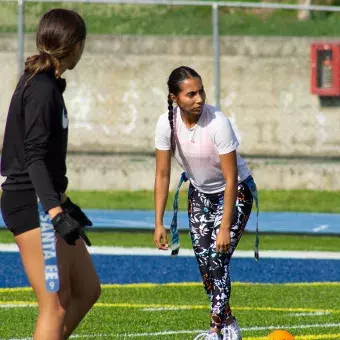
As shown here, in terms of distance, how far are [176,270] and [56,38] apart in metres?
7.44

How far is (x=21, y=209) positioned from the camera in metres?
5.95

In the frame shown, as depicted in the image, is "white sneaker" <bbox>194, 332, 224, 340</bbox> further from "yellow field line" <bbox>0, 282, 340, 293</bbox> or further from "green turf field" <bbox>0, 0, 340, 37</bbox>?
"green turf field" <bbox>0, 0, 340, 37</bbox>

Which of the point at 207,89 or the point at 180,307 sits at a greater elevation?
the point at 207,89

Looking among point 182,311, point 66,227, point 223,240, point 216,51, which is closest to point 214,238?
point 223,240

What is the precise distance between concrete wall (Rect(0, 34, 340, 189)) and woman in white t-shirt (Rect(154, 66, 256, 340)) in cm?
1208

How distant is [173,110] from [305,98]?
12.6 metres

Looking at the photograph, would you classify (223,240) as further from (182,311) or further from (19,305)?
(19,305)

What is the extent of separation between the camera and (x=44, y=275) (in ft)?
19.4

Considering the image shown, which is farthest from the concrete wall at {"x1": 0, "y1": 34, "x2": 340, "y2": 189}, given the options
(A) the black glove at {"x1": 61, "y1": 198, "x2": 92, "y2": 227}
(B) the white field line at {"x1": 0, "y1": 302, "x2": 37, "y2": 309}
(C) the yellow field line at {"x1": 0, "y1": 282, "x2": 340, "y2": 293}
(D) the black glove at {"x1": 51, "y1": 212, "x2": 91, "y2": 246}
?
(D) the black glove at {"x1": 51, "y1": 212, "x2": 91, "y2": 246}

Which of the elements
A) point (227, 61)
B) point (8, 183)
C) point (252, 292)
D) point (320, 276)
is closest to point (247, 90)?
point (227, 61)

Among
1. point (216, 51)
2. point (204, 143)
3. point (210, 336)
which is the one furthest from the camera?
point (216, 51)

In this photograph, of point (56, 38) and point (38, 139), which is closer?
point (38, 139)

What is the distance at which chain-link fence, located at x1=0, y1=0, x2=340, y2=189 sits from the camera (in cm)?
2038

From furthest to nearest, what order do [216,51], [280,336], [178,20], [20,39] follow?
[178,20] < [216,51] < [20,39] < [280,336]
